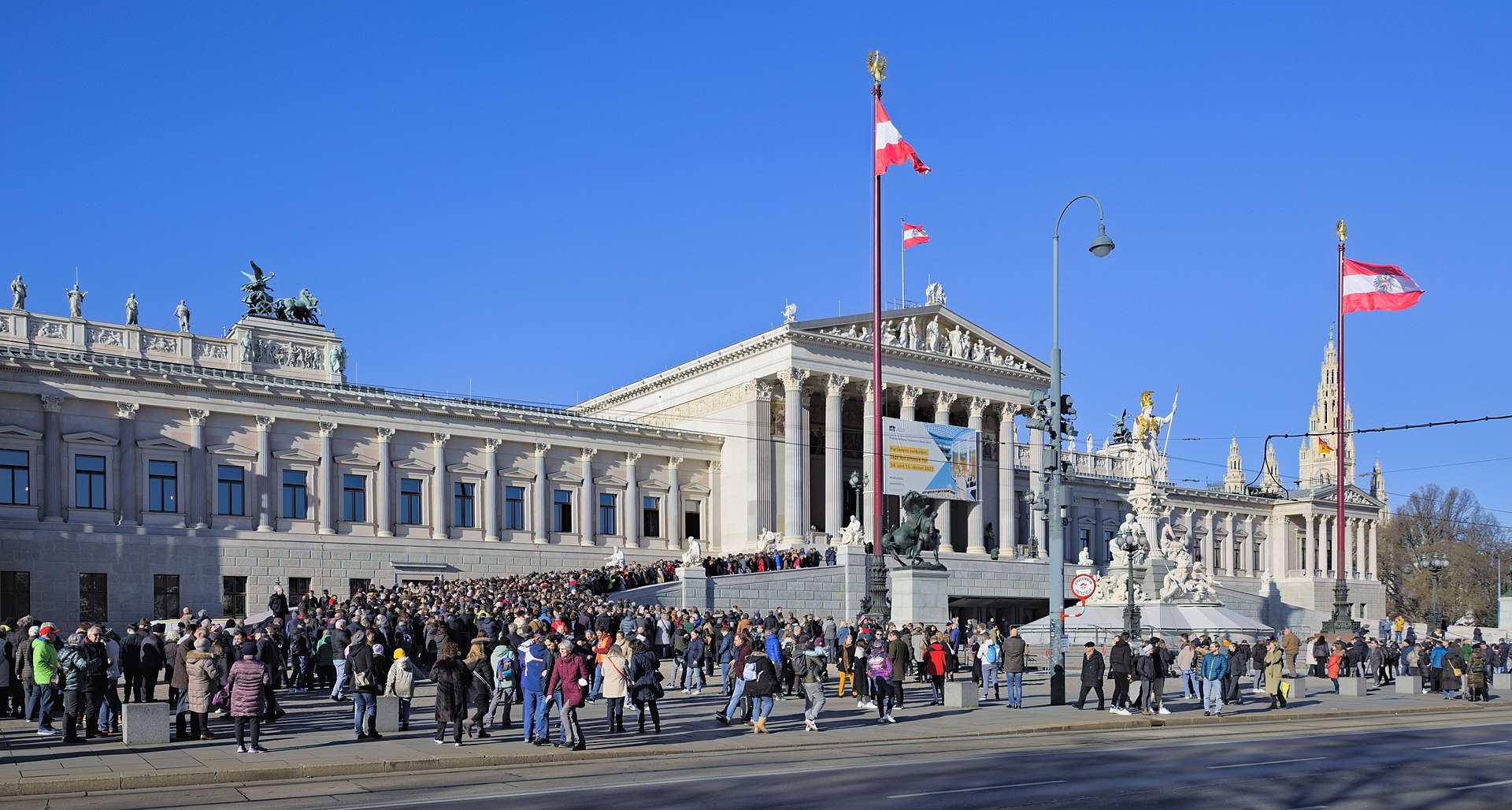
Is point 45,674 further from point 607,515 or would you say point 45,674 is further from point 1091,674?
point 607,515

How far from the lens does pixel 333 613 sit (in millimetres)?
33844

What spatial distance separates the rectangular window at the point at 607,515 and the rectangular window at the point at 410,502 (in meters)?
9.20

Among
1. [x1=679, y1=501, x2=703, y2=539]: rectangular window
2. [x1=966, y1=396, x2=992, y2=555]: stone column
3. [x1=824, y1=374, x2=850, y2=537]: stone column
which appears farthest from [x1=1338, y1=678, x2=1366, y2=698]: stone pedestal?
[x1=679, y1=501, x2=703, y2=539]: rectangular window

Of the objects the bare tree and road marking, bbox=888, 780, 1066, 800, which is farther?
the bare tree

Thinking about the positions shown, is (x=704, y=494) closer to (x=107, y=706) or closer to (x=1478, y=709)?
(x=1478, y=709)

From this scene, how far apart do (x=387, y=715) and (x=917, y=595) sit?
2283 centimetres

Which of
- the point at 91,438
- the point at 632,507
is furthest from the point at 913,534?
the point at 91,438

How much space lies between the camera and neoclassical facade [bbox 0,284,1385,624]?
5212 centimetres

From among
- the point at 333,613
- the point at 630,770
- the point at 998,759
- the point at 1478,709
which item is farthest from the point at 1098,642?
the point at 630,770

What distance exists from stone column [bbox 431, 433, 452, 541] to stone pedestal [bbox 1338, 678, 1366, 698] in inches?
1500

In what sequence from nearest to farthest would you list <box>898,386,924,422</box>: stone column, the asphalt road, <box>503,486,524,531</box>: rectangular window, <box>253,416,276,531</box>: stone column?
the asphalt road → <box>253,416,276,531</box>: stone column → <box>503,486,524,531</box>: rectangular window → <box>898,386,924,422</box>: stone column

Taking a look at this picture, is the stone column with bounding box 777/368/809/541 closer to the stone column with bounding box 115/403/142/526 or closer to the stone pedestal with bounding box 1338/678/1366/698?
the stone column with bounding box 115/403/142/526

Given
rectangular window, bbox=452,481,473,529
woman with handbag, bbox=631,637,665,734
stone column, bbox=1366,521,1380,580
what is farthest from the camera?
→ stone column, bbox=1366,521,1380,580

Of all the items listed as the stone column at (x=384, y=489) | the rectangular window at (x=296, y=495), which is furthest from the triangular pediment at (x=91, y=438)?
the stone column at (x=384, y=489)
